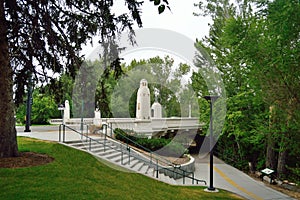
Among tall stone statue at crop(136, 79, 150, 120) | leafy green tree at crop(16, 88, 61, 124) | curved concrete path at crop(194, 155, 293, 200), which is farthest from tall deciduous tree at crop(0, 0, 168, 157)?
leafy green tree at crop(16, 88, 61, 124)

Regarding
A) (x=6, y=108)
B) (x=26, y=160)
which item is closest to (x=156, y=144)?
(x=26, y=160)

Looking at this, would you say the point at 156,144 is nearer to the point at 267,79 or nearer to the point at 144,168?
the point at 144,168

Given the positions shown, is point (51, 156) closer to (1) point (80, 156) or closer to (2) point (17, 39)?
(1) point (80, 156)

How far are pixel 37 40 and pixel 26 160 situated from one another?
4.02 m

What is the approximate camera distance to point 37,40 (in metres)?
8.71

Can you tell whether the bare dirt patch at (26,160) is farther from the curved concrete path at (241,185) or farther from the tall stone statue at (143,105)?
the tall stone statue at (143,105)

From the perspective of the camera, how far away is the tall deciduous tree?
8.70 m

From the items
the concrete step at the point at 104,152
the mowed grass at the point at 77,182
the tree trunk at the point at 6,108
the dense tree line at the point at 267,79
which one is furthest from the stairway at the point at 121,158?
the dense tree line at the point at 267,79

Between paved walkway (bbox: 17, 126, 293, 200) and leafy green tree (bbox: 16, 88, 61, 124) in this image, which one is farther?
leafy green tree (bbox: 16, 88, 61, 124)

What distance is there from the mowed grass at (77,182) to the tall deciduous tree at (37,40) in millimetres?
1792

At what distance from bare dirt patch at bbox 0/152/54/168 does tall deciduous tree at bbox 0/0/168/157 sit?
0.37 m

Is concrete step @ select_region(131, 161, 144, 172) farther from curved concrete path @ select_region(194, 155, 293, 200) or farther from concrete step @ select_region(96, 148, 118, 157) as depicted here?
curved concrete path @ select_region(194, 155, 293, 200)

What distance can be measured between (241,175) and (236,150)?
6.25 meters

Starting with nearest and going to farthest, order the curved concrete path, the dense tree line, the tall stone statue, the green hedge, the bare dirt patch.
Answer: the bare dirt patch < the dense tree line < the curved concrete path < the green hedge < the tall stone statue
